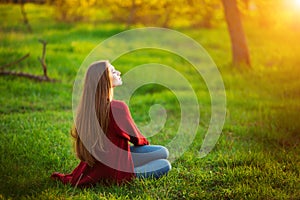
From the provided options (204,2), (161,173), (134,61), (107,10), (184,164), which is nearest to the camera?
(161,173)

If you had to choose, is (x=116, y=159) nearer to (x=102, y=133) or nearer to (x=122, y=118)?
(x=102, y=133)

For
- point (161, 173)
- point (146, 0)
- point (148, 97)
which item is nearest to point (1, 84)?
point (148, 97)

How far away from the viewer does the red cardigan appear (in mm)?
4547

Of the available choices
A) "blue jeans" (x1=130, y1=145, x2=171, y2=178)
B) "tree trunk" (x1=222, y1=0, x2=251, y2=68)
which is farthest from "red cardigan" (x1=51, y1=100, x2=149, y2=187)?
"tree trunk" (x1=222, y1=0, x2=251, y2=68)

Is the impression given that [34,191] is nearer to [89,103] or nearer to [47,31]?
[89,103]

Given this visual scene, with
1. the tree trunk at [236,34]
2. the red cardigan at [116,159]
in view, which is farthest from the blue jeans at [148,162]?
the tree trunk at [236,34]

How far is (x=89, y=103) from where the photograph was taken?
450 cm

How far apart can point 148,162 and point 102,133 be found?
Result: 0.72 metres

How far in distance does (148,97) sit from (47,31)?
7.51 m

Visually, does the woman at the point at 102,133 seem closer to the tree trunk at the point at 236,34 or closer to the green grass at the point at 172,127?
the green grass at the point at 172,127

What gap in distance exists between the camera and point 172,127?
7.43 meters

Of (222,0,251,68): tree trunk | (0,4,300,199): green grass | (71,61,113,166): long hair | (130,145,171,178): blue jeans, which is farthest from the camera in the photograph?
(222,0,251,68): tree trunk

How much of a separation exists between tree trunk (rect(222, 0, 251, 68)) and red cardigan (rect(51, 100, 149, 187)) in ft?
25.2

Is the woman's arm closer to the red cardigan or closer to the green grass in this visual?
the red cardigan
